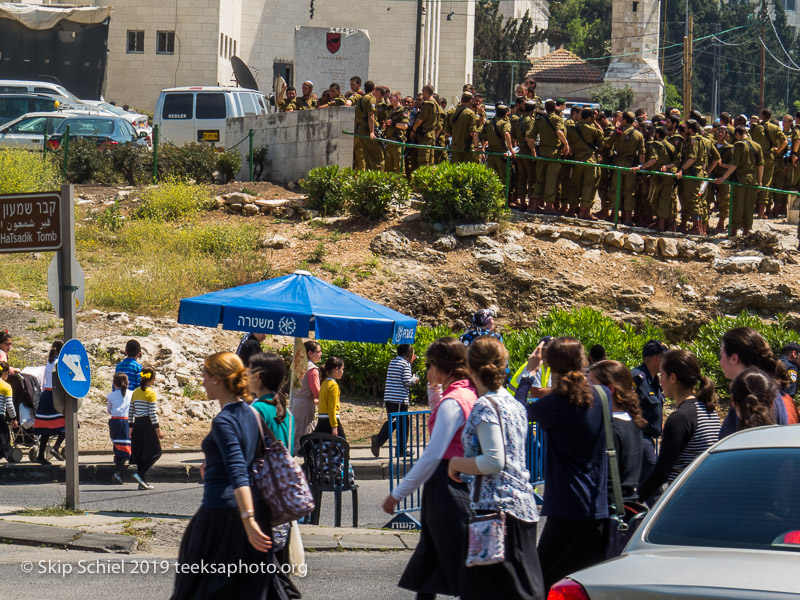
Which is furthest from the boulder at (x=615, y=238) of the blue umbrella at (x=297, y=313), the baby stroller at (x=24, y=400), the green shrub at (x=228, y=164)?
the baby stroller at (x=24, y=400)

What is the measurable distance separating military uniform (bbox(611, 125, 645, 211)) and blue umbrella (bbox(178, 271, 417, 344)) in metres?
9.85

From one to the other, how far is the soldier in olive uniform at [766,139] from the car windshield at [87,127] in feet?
49.4

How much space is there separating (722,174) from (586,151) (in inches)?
123

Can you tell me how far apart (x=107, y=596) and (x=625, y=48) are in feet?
201

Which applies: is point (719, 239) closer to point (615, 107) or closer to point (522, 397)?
point (522, 397)

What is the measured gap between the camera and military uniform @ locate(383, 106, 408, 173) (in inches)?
822

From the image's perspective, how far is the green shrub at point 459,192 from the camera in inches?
756

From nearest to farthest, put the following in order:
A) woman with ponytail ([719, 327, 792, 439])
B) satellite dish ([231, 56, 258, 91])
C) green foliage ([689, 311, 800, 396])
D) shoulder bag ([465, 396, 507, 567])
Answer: shoulder bag ([465, 396, 507, 567]), woman with ponytail ([719, 327, 792, 439]), green foliage ([689, 311, 800, 396]), satellite dish ([231, 56, 258, 91])

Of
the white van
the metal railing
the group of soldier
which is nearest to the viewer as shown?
the metal railing

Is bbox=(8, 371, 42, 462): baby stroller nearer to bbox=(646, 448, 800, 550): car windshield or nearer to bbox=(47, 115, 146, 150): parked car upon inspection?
bbox=(646, 448, 800, 550): car windshield

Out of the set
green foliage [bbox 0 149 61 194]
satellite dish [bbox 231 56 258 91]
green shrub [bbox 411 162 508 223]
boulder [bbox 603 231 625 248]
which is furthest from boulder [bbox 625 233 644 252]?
satellite dish [bbox 231 56 258 91]

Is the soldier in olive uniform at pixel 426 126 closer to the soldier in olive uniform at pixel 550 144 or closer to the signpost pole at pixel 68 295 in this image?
the soldier in olive uniform at pixel 550 144

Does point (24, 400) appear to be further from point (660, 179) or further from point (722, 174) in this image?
point (722, 174)

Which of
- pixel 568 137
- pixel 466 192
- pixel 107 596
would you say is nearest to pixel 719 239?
pixel 568 137
